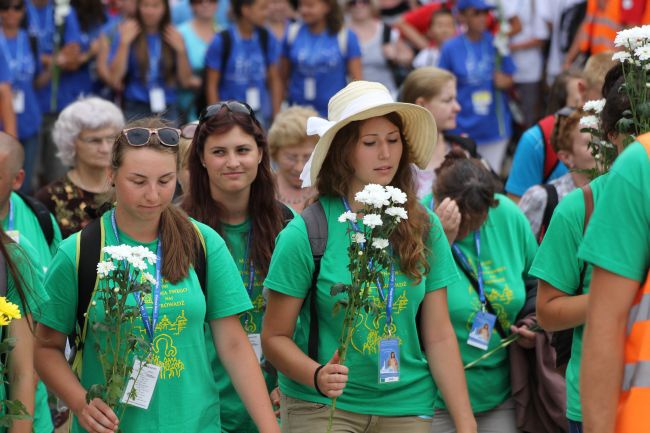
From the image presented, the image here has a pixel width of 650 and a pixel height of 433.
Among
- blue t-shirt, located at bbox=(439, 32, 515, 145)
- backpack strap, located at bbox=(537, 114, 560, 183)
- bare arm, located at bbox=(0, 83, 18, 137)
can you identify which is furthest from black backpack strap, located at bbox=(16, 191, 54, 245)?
blue t-shirt, located at bbox=(439, 32, 515, 145)

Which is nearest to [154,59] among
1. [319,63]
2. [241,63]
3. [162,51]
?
[162,51]

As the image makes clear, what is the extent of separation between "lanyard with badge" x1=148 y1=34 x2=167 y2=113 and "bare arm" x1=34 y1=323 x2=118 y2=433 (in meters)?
7.43

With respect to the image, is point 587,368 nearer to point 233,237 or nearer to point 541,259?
point 541,259

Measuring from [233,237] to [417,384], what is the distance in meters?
1.20

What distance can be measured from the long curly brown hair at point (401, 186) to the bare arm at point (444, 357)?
205mm

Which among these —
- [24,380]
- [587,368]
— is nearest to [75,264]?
[24,380]

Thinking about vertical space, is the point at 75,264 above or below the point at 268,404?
above

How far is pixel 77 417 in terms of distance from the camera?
14.5 ft

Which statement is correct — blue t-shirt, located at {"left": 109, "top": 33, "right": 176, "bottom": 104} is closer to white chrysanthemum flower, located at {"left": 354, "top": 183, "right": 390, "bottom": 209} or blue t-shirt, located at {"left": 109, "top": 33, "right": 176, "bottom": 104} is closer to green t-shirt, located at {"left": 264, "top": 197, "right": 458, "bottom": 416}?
green t-shirt, located at {"left": 264, "top": 197, "right": 458, "bottom": 416}

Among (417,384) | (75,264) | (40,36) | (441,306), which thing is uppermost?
(40,36)

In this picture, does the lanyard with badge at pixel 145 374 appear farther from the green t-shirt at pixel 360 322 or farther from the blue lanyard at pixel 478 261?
the blue lanyard at pixel 478 261

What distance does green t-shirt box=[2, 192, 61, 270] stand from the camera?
641 centimetres

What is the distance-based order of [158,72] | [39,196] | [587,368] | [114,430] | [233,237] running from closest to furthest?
1. [587,368]
2. [114,430]
3. [233,237]
4. [39,196]
5. [158,72]

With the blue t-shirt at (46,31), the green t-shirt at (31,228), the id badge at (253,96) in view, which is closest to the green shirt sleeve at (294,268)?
the green t-shirt at (31,228)
